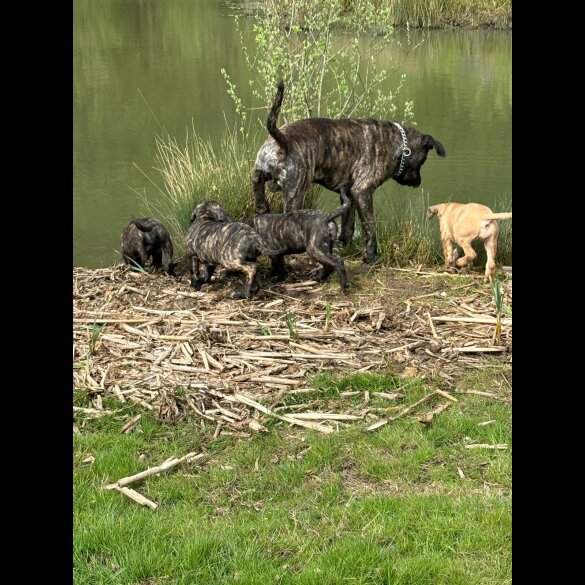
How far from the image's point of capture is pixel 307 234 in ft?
26.5

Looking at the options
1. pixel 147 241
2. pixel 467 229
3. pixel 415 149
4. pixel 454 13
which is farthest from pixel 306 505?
pixel 454 13

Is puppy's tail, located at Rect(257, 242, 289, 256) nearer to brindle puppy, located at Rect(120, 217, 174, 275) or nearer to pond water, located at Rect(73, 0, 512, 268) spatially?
brindle puppy, located at Rect(120, 217, 174, 275)

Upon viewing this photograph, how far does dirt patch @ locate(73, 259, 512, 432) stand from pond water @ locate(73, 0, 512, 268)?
359 cm

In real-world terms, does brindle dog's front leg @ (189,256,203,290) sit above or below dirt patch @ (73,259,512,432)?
above

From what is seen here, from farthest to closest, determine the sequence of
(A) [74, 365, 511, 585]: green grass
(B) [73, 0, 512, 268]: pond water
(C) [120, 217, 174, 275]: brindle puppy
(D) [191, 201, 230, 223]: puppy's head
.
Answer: (B) [73, 0, 512, 268]: pond water → (C) [120, 217, 174, 275]: brindle puppy → (D) [191, 201, 230, 223]: puppy's head → (A) [74, 365, 511, 585]: green grass

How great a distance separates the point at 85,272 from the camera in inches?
362

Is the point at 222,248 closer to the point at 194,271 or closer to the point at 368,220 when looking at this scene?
the point at 194,271

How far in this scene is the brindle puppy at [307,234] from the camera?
805 centimetres

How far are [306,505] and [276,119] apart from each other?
180 inches

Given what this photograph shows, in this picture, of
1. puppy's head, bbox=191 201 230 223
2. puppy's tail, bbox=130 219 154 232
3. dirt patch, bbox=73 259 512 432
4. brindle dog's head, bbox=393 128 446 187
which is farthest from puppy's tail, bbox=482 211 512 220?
puppy's tail, bbox=130 219 154 232

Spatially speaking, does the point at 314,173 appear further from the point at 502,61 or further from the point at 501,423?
the point at 502,61

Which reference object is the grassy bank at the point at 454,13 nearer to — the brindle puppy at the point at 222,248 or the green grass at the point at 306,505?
the brindle puppy at the point at 222,248

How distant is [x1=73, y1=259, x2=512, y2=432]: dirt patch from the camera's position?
240 inches
